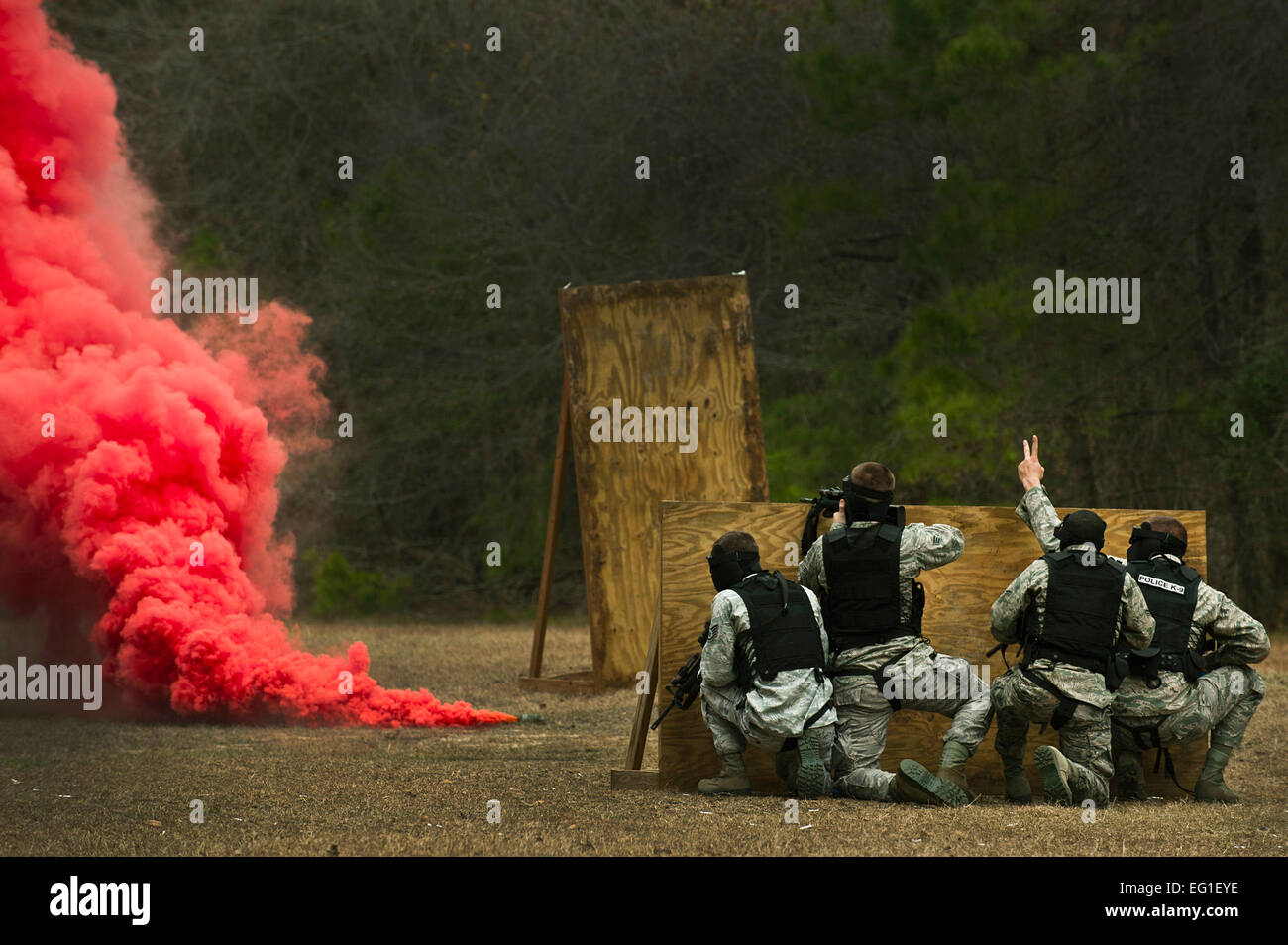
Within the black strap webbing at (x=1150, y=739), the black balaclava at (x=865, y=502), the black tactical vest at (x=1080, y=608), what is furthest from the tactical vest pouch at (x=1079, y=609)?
the black balaclava at (x=865, y=502)

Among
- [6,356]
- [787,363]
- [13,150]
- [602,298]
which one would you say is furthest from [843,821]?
[787,363]

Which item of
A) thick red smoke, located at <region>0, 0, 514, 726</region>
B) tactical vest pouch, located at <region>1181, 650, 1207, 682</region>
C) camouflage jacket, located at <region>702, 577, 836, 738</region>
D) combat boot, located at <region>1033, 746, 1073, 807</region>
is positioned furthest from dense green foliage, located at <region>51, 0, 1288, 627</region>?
camouflage jacket, located at <region>702, 577, 836, 738</region>

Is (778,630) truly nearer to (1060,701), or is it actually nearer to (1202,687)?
(1060,701)

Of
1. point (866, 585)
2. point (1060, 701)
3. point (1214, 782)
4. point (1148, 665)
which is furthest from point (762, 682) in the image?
point (1214, 782)

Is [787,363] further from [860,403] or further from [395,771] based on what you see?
[395,771]

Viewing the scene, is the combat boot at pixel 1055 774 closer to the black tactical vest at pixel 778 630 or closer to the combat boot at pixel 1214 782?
the combat boot at pixel 1214 782

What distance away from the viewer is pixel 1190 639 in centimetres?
788

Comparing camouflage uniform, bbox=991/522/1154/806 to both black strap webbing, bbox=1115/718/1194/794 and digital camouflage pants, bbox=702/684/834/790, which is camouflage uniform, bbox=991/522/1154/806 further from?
digital camouflage pants, bbox=702/684/834/790

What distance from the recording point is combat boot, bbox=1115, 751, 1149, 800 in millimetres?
7898

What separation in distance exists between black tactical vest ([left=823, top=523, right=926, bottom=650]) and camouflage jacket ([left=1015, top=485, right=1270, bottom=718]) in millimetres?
733

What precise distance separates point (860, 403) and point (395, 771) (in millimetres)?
12288

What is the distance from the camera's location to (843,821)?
6.87 m

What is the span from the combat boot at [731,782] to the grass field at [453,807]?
4.8 inches

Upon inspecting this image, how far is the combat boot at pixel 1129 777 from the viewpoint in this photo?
25.9 feet
